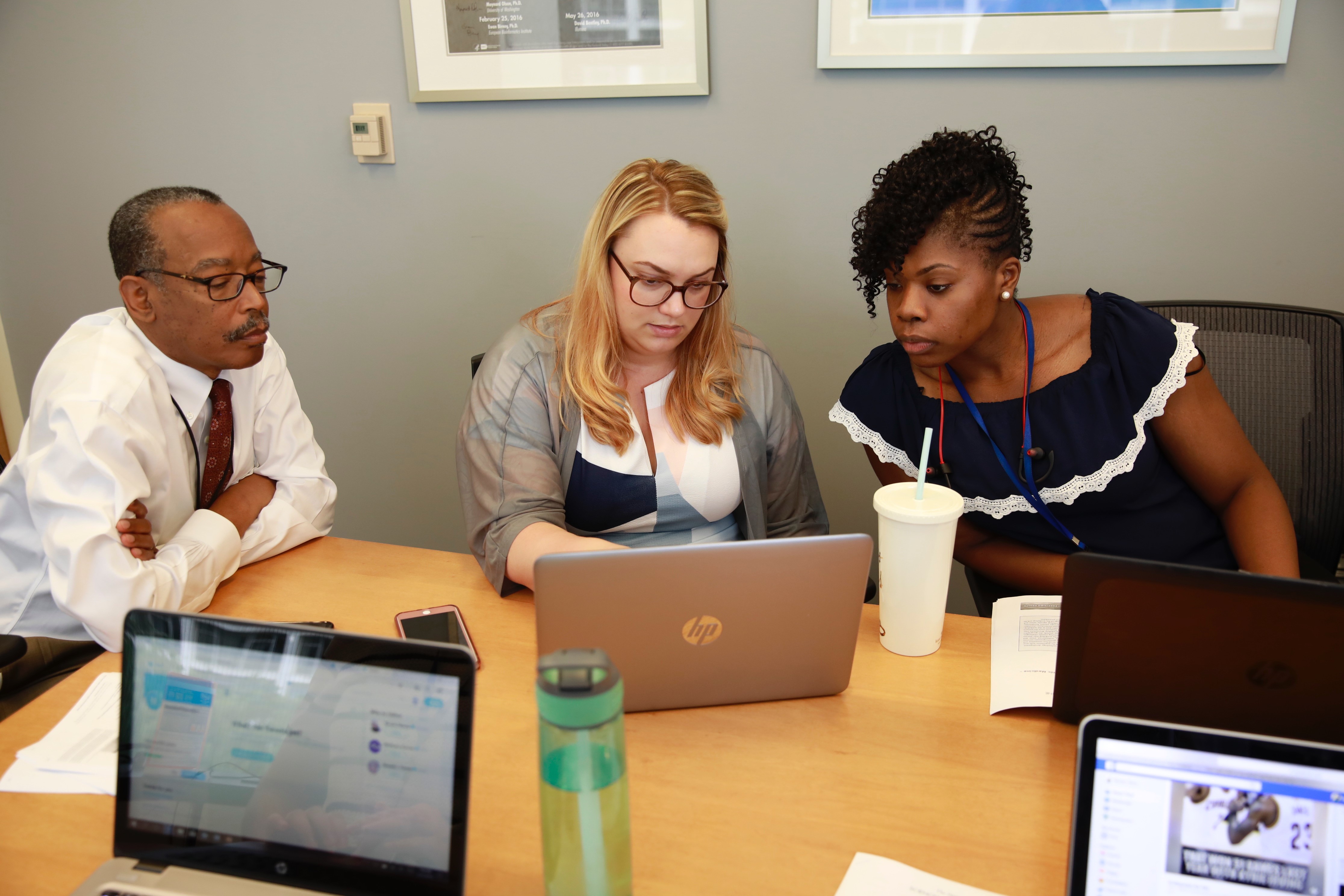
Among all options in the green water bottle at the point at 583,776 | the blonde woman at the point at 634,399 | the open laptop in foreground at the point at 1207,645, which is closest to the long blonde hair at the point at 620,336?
the blonde woman at the point at 634,399

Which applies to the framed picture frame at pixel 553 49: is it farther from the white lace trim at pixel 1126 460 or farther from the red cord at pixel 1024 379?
the white lace trim at pixel 1126 460

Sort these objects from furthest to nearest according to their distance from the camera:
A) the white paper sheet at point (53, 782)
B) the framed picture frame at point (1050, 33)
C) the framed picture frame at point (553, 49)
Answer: the framed picture frame at point (553, 49) → the framed picture frame at point (1050, 33) → the white paper sheet at point (53, 782)

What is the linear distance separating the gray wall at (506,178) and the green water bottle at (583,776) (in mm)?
1692

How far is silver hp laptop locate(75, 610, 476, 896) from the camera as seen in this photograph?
2.45 feet

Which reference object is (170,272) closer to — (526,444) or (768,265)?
(526,444)

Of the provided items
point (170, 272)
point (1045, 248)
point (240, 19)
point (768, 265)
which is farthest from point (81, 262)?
point (1045, 248)

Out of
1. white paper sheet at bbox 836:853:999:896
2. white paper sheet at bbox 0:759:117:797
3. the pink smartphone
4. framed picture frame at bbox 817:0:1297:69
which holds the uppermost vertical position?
framed picture frame at bbox 817:0:1297:69

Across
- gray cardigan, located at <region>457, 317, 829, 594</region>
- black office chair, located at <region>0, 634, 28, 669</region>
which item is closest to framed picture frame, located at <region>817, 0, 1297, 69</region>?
gray cardigan, located at <region>457, 317, 829, 594</region>

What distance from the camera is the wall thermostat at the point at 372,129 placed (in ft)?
7.63

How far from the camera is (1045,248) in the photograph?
2064 mm

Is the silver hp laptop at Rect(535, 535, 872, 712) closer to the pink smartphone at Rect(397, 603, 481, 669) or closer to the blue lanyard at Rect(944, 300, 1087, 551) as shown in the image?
the pink smartphone at Rect(397, 603, 481, 669)

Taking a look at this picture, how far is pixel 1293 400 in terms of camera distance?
61.9 inches

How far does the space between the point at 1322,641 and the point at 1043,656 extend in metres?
0.36

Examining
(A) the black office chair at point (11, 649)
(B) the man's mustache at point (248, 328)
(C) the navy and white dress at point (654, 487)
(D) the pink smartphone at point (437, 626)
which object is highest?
(B) the man's mustache at point (248, 328)
